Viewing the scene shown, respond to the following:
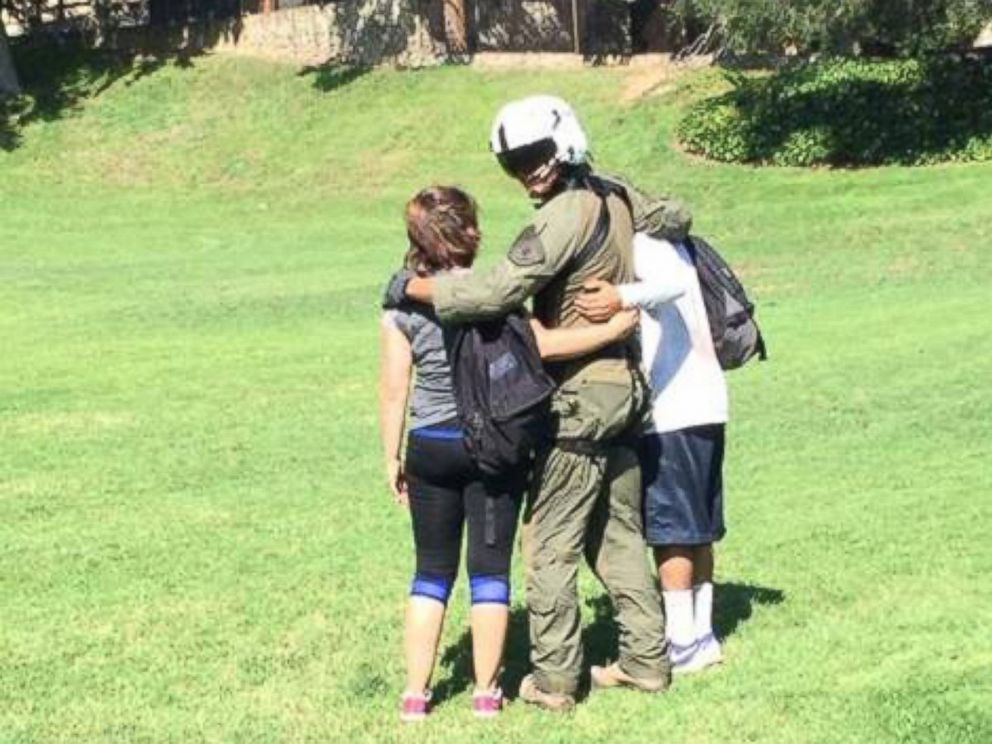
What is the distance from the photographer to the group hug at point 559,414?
4949 mm

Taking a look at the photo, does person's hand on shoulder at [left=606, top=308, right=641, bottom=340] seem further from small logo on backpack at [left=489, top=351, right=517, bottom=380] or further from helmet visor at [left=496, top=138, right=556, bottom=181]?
helmet visor at [left=496, top=138, right=556, bottom=181]

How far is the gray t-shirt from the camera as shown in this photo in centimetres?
509

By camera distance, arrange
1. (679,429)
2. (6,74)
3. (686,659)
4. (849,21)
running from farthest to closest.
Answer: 1. (6,74)
2. (849,21)
3. (686,659)
4. (679,429)

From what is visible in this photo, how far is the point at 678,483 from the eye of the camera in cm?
540

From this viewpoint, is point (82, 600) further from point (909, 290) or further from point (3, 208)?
point (3, 208)

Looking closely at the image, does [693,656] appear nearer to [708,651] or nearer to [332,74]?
[708,651]

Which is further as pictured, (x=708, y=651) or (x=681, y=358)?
(x=708, y=651)

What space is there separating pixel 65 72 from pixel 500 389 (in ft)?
116

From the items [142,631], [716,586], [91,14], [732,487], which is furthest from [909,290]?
[91,14]

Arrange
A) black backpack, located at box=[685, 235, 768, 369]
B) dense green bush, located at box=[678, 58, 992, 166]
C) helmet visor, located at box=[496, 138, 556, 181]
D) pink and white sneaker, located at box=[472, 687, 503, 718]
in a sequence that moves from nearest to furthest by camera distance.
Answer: helmet visor, located at box=[496, 138, 556, 181] < pink and white sneaker, located at box=[472, 687, 503, 718] < black backpack, located at box=[685, 235, 768, 369] < dense green bush, located at box=[678, 58, 992, 166]

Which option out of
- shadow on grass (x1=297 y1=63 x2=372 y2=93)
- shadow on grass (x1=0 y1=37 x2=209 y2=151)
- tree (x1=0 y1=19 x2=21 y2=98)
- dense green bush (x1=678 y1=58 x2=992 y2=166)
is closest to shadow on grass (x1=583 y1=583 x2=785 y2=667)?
dense green bush (x1=678 y1=58 x2=992 y2=166)

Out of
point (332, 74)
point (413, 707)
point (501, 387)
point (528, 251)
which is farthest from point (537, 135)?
point (332, 74)

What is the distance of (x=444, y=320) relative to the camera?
4891 millimetres

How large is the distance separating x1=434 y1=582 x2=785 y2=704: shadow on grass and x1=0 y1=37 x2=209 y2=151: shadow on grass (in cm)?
2973
